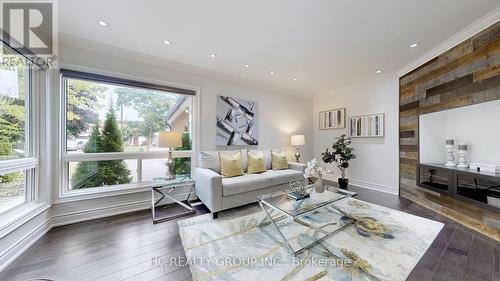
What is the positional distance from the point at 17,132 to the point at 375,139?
18.5 feet

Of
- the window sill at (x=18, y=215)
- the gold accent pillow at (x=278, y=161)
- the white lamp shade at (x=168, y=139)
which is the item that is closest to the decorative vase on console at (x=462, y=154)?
the gold accent pillow at (x=278, y=161)

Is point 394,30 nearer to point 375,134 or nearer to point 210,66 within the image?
point 375,134

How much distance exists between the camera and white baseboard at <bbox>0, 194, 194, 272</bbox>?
64.9 inches

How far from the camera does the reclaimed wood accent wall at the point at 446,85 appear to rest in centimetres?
207

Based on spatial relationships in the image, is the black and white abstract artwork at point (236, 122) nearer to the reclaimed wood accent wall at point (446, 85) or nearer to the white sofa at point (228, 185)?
the white sofa at point (228, 185)

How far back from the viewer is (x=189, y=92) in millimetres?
3264

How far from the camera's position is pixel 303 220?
2379 mm

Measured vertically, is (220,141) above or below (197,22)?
below

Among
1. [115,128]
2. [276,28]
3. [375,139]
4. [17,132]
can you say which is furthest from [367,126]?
[17,132]

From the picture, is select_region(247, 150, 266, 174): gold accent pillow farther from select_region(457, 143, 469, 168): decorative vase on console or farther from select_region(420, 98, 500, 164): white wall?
select_region(457, 143, 469, 168): decorative vase on console

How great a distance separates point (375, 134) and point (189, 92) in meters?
3.97

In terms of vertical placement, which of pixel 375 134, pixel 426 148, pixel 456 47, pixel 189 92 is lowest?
pixel 426 148

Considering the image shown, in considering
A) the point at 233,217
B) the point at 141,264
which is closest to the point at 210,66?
the point at 233,217

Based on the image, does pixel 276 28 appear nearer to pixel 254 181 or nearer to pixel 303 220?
pixel 254 181
